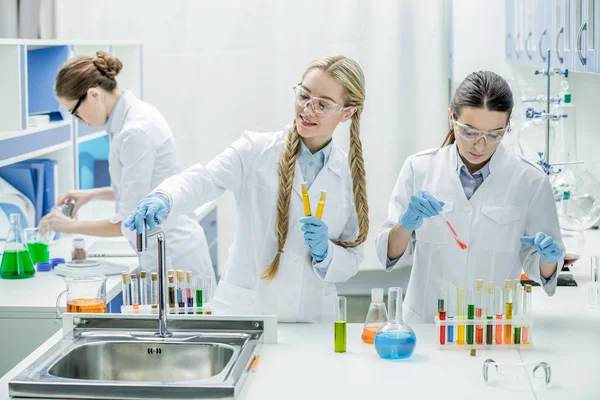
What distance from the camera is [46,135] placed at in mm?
3293

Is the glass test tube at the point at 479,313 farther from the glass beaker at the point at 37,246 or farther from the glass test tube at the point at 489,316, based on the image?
the glass beaker at the point at 37,246

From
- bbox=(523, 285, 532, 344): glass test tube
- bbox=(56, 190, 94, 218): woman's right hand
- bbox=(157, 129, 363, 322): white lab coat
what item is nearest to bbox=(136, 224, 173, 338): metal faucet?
bbox=(157, 129, 363, 322): white lab coat

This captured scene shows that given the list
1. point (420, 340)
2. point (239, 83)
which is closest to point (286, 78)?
point (239, 83)

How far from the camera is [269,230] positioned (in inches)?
86.9

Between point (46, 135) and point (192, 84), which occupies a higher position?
point (192, 84)

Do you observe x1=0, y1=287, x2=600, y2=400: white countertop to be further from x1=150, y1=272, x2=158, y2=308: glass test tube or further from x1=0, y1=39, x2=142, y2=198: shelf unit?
x1=0, y1=39, x2=142, y2=198: shelf unit


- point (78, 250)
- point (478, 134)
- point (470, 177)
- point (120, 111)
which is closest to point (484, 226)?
point (470, 177)

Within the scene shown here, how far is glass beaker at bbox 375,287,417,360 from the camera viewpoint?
180 cm

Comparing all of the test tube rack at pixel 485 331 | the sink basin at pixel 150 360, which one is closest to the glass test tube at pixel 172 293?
the sink basin at pixel 150 360

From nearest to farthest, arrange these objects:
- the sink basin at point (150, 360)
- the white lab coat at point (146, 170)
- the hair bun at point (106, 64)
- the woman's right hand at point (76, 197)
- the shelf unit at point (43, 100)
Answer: the sink basin at point (150, 360), the white lab coat at point (146, 170), the hair bun at point (106, 64), the shelf unit at point (43, 100), the woman's right hand at point (76, 197)

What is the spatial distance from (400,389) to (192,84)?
327cm

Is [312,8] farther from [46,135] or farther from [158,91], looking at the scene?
[46,135]

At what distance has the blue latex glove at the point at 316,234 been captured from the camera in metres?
2.02

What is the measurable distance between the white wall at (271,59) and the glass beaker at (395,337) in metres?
2.83
